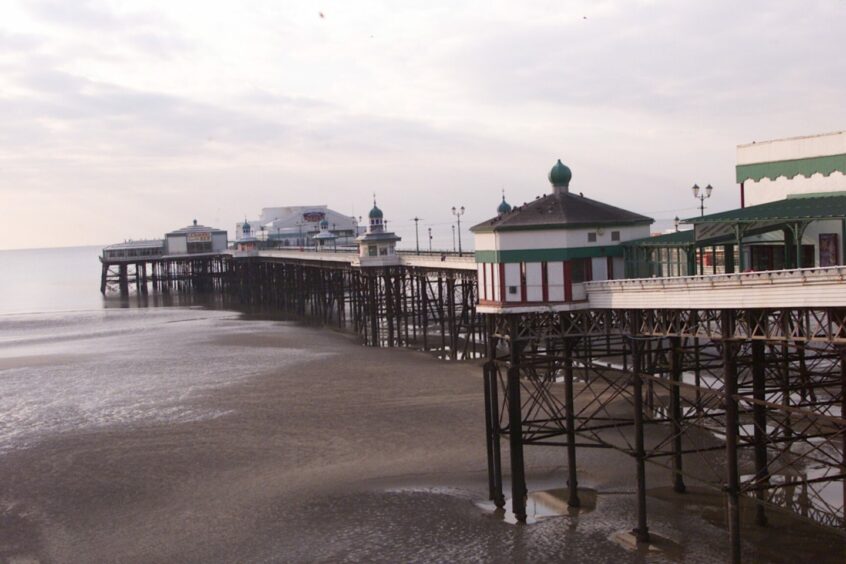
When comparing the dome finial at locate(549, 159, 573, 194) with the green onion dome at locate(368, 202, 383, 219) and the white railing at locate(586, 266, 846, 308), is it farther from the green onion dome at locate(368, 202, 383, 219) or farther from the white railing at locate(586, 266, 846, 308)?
the green onion dome at locate(368, 202, 383, 219)

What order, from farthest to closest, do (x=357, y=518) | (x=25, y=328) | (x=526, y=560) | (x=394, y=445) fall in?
1. (x=25, y=328)
2. (x=394, y=445)
3. (x=357, y=518)
4. (x=526, y=560)

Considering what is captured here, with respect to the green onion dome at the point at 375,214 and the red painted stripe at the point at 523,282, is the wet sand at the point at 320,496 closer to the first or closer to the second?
the red painted stripe at the point at 523,282

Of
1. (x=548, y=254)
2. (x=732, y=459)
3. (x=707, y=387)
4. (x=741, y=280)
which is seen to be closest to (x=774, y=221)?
(x=741, y=280)

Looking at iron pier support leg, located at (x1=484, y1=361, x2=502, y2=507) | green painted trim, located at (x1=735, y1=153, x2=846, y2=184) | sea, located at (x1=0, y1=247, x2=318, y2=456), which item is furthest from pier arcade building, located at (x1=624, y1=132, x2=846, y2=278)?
sea, located at (x1=0, y1=247, x2=318, y2=456)

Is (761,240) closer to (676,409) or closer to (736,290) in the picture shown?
(676,409)

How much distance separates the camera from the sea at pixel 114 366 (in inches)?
1428

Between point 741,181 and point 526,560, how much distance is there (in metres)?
12.5

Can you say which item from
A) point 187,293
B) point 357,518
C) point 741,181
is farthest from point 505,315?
point 187,293

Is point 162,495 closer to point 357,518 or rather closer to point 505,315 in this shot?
point 357,518

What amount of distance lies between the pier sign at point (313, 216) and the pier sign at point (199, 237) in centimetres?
1753

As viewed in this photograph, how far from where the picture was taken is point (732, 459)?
1794cm

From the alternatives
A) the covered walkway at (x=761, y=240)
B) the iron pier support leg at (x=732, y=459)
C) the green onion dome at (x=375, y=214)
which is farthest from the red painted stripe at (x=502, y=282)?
the green onion dome at (x=375, y=214)

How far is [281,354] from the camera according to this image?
170 ft

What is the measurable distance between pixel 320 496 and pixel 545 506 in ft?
18.3
